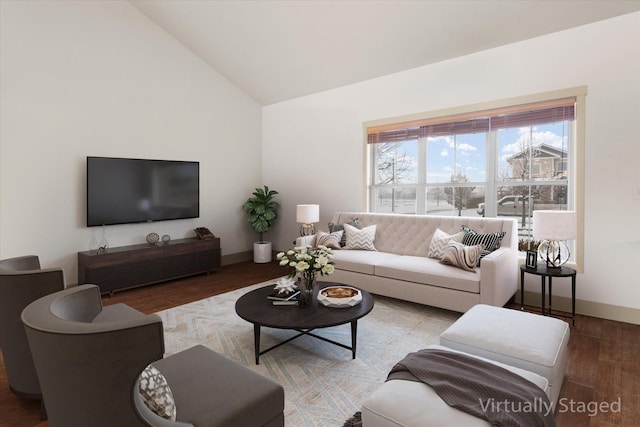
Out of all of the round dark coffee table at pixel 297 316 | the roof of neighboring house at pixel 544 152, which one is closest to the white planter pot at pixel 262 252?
the round dark coffee table at pixel 297 316

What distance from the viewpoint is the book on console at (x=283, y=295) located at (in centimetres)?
284

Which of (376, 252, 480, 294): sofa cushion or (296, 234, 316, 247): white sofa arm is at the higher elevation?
(296, 234, 316, 247): white sofa arm

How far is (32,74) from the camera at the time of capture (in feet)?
12.8

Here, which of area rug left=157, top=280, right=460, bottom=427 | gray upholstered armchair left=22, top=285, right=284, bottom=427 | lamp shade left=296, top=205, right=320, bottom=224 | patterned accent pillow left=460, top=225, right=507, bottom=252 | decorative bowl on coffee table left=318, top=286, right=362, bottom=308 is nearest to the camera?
gray upholstered armchair left=22, top=285, right=284, bottom=427

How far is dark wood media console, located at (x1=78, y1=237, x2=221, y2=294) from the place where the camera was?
13.6 feet

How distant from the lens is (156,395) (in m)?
1.17

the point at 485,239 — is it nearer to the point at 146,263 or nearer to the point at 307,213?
the point at 307,213

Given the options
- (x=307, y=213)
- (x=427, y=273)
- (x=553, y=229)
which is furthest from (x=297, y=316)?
(x=307, y=213)

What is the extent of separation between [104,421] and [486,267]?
301cm

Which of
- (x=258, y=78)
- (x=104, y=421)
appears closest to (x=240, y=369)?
(x=104, y=421)

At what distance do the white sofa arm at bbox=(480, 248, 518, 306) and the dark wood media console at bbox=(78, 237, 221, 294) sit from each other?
3804 mm

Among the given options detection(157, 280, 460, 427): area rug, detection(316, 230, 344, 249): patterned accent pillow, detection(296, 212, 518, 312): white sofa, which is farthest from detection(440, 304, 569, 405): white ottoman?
detection(316, 230, 344, 249): patterned accent pillow

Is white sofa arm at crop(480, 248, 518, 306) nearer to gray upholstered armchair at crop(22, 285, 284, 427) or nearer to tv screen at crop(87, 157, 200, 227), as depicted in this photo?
gray upholstered armchair at crop(22, 285, 284, 427)

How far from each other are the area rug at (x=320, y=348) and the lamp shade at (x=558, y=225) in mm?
1184
